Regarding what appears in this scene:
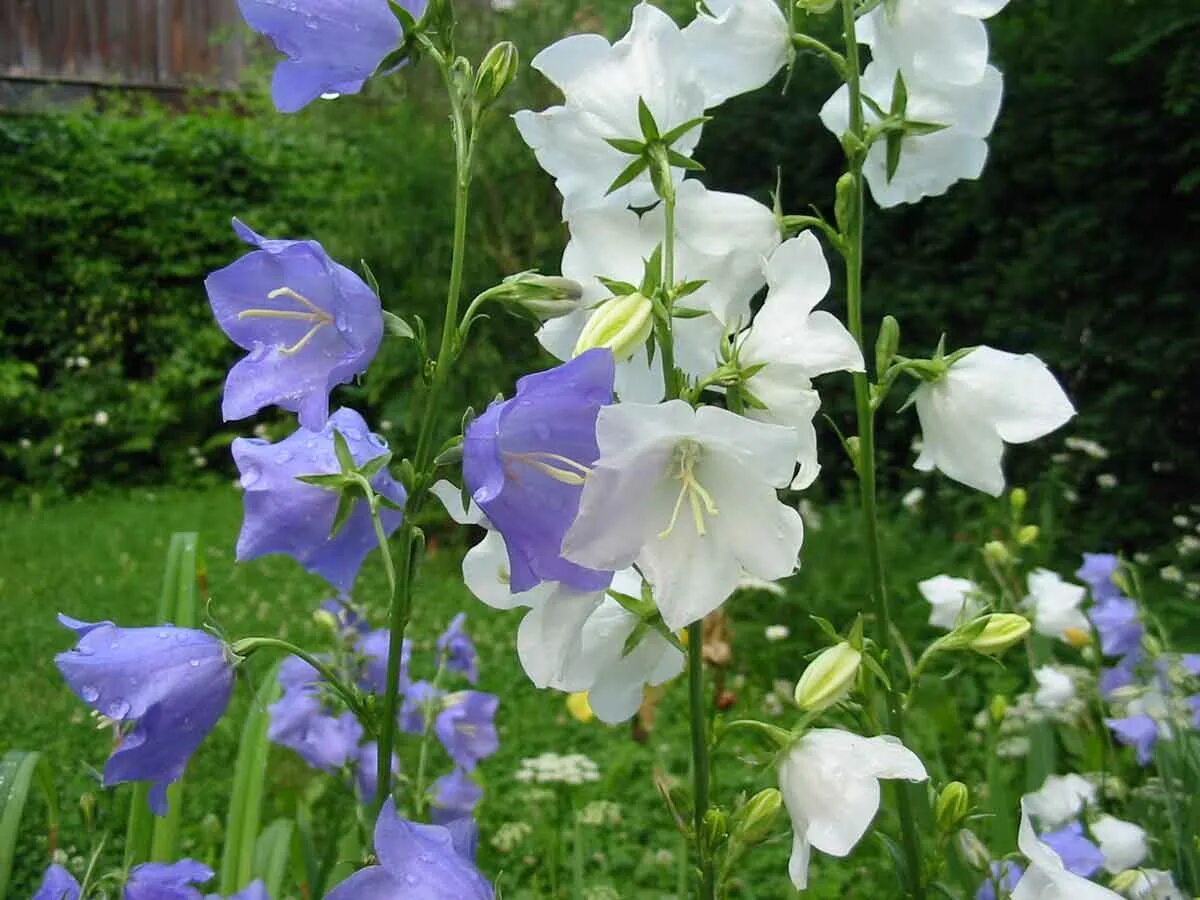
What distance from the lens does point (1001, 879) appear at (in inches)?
40.7

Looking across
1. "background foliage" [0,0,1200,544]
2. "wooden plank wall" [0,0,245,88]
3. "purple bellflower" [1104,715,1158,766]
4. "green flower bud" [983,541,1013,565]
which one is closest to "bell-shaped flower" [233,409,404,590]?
"green flower bud" [983,541,1013,565]

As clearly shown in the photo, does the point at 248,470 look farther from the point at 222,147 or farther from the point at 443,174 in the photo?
the point at 222,147

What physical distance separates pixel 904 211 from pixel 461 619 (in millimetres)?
3518

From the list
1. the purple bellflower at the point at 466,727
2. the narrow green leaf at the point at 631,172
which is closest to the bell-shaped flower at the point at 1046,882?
the narrow green leaf at the point at 631,172

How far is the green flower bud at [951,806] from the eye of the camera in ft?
3.22

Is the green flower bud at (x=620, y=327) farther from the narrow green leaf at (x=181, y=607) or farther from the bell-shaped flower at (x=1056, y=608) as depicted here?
the bell-shaped flower at (x=1056, y=608)

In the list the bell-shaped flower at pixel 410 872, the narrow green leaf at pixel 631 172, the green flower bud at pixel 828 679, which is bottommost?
the bell-shaped flower at pixel 410 872

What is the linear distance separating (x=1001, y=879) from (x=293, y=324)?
73 centimetres

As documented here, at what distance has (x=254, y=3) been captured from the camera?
87 centimetres

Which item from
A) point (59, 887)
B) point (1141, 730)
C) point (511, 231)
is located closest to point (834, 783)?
point (59, 887)

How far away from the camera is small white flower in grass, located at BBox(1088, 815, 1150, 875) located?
4.52ft

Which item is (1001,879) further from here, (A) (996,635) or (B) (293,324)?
(B) (293,324)

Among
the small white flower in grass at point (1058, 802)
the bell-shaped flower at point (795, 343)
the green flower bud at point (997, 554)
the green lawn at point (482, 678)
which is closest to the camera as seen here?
the bell-shaped flower at point (795, 343)

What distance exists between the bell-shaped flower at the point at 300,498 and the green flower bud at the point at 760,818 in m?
0.34
